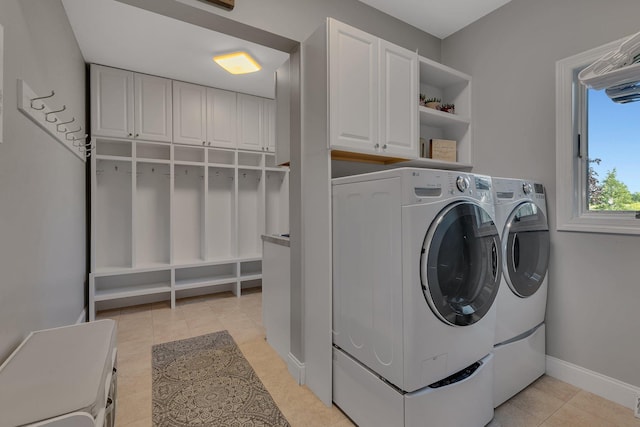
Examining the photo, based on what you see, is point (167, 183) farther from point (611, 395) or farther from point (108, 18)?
point (611, 395)

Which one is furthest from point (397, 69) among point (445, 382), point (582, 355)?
point (582, 355)

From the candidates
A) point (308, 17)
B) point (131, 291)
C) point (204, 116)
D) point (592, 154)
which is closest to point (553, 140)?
point (592, 154)

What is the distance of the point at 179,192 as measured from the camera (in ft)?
12.4

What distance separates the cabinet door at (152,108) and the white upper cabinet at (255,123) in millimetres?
860

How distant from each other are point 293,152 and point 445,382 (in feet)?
5.24

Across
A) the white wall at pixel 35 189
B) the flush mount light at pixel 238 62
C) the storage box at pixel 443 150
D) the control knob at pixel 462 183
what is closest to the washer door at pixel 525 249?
the control knob at pixel 462 183

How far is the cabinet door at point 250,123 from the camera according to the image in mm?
3889

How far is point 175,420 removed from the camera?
1.60 meters

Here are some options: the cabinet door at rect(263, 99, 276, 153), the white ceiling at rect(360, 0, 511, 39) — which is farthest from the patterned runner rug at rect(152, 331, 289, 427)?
the white ceiling at rect(360, 0, 511, 39)

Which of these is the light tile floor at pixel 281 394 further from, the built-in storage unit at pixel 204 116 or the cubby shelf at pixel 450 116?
the built-in storage unit at pixel 204 116

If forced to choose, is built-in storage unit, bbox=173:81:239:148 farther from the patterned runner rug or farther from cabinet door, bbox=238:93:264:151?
the patterned runner rug

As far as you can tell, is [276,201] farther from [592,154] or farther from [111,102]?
[592,154]

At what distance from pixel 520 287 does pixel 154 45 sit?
11.8 feet

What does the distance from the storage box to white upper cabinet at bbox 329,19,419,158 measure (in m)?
0.43
